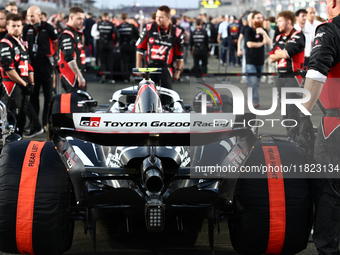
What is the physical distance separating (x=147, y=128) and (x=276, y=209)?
3.25 feet

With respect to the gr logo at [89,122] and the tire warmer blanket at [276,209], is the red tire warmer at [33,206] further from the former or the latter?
the tire warmer blanket at [276,209]

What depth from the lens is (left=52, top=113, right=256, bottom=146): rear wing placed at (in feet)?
8.79

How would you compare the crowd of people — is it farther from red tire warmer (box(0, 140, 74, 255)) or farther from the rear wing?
red tire warmer (box(0, 140, 74, 255))

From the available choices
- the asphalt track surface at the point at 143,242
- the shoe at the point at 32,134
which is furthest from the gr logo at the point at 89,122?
the shoe at the point at 32,134

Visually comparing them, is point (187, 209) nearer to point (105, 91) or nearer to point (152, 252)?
point (152, 252)

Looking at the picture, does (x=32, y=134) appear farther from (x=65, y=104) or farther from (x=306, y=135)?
(x=306, y=135)

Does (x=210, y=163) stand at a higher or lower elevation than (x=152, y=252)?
higher

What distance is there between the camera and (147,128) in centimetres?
274

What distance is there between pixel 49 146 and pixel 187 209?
102 centimetres

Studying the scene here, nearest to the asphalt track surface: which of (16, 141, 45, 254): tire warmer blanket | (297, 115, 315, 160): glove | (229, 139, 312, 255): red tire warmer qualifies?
(229, 139, 312, 255): red tire warmer

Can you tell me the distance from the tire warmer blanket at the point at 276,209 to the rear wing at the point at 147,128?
430 millimetres

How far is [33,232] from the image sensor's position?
285 cm

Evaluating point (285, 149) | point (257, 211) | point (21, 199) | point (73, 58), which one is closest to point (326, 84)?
point (285, 149)

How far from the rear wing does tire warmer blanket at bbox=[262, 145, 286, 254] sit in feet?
1.41
